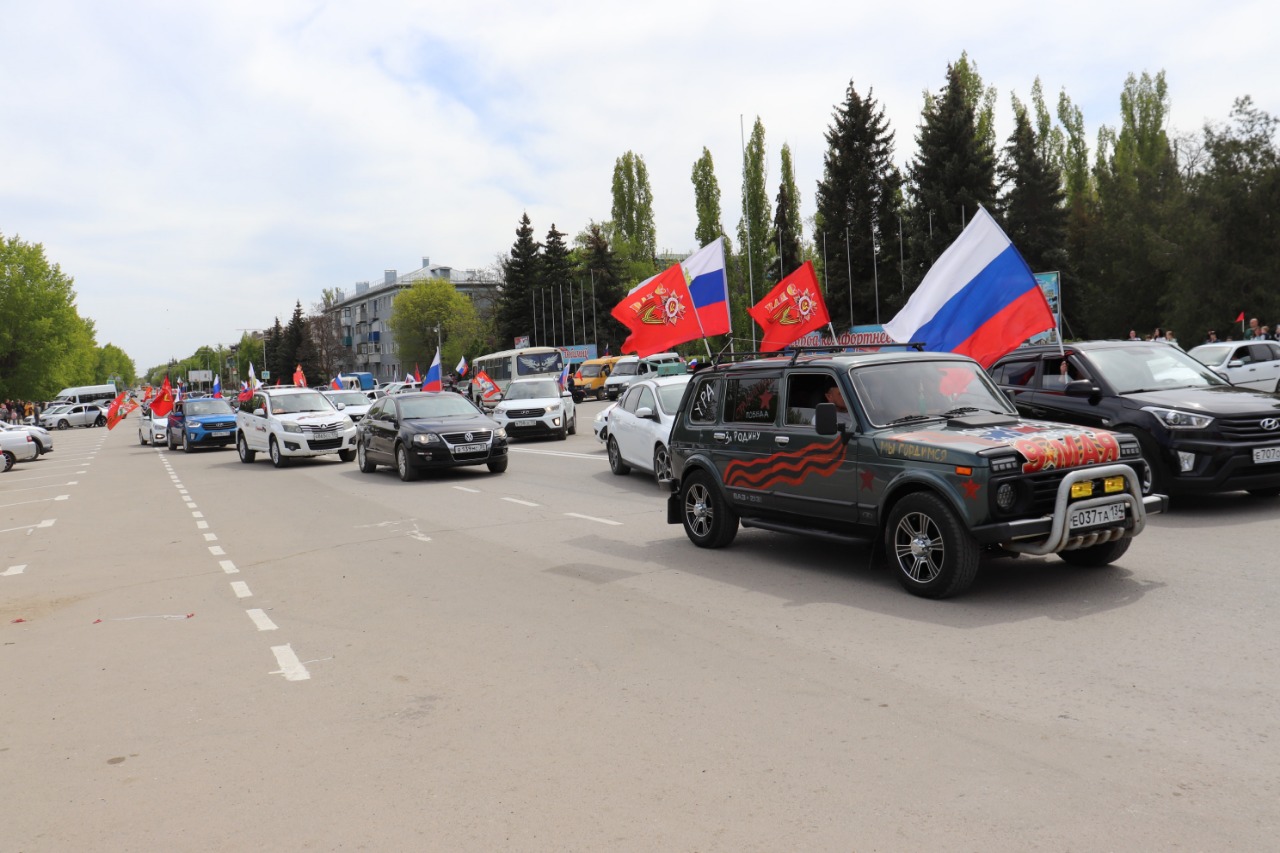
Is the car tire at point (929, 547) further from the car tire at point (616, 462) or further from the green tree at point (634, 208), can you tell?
the green tree at point (634, 208)

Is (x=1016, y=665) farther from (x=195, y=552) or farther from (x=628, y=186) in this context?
(x=628, y=186)

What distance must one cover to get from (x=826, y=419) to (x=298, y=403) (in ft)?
62.8

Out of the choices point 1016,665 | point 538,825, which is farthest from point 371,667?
point 1016,665

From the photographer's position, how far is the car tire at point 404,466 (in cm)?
1770

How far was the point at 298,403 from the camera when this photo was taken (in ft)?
78.9

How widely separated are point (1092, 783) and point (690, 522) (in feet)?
19.6

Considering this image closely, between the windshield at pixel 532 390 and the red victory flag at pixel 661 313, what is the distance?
11.7 meters

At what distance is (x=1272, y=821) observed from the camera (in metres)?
3.43

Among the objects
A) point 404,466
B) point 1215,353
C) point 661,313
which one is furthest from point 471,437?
point 1215,353

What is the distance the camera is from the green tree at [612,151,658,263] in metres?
91.0

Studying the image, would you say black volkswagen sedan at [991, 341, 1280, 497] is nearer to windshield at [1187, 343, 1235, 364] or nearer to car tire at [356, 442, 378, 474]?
car tire at [356, 442, 378, 474]

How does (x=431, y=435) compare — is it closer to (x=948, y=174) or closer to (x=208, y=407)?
(x=208, y=407)

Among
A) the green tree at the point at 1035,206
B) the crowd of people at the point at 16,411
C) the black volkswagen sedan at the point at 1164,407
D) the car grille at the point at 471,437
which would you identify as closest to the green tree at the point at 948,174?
the green tree at the point at 1035,206

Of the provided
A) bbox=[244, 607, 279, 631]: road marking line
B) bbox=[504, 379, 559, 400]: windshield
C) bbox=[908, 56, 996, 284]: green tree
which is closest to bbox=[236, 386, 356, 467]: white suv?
bbox=[504, 379, 559, 400]: windshield
